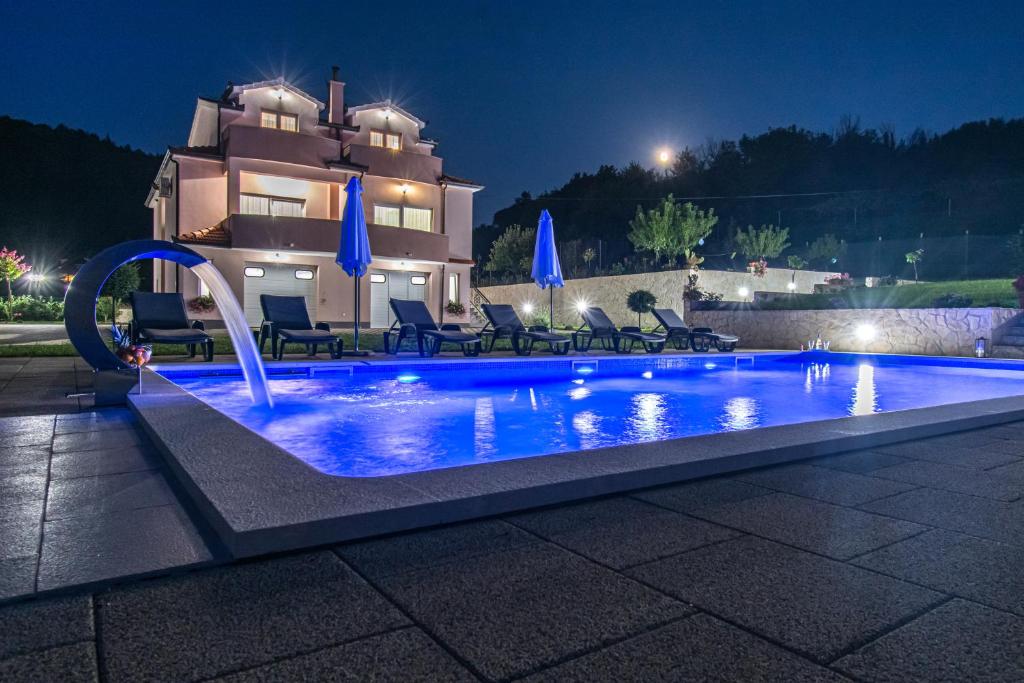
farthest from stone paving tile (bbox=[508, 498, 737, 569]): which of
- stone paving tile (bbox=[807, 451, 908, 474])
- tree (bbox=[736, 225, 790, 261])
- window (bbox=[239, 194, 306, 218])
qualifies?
tree (bbox=[736, 225, 790, 261])

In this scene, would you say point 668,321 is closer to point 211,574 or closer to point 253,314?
point 253,314

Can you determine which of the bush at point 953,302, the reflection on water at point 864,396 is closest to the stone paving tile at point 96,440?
the reflection on water at point 864,396

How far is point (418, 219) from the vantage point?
22250 millimetres

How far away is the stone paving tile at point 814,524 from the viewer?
93.6 inches

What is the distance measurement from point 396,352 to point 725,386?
5984 mm

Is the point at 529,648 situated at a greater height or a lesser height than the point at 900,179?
lesser

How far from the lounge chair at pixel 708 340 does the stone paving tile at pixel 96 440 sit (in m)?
12.9

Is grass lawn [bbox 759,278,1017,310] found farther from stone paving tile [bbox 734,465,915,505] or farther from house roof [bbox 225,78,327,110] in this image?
stone paving tile [bbox 734,465,915,505]

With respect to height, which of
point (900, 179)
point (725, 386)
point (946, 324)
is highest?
point (900, 179)

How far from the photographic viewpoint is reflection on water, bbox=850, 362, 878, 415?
23.6 ft

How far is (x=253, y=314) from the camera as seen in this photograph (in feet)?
62.1

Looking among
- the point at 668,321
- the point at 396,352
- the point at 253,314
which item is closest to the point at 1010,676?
the point at 396,352

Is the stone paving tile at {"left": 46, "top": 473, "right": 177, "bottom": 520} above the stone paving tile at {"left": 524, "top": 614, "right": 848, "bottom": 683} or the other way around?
above

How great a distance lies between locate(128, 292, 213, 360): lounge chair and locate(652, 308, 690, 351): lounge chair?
9700mm
